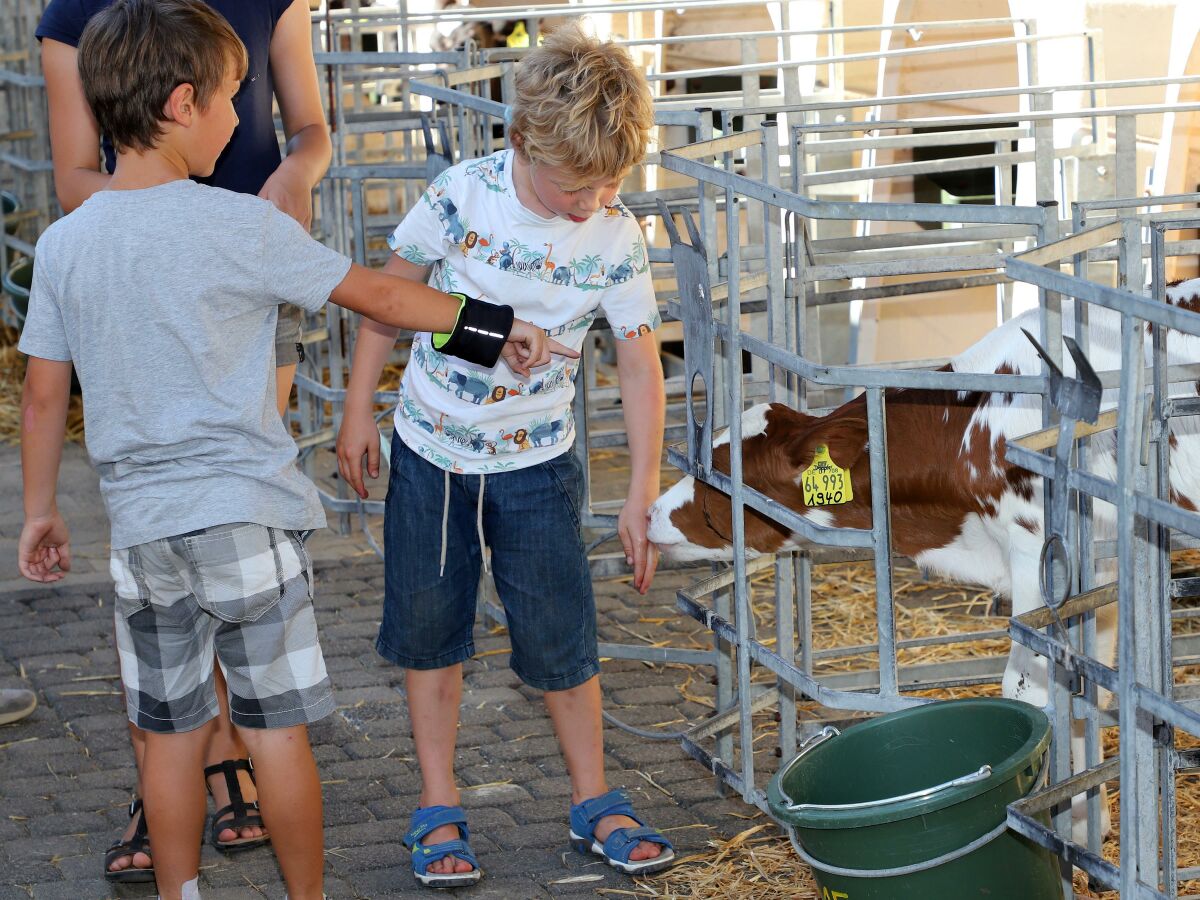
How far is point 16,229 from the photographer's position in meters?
9.17

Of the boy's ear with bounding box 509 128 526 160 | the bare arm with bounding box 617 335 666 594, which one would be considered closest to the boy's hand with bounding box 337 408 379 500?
the bare arm with bounding box 617 335 666 594

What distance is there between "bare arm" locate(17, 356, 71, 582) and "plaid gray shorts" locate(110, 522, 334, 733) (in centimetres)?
13

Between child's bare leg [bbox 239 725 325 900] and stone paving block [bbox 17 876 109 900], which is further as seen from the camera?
stone paving block [bbox 17 876 109 900]

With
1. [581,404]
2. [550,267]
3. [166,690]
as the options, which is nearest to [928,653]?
[581,404]

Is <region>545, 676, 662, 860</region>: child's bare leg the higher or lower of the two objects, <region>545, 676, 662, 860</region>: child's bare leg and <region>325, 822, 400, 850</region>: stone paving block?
the higher

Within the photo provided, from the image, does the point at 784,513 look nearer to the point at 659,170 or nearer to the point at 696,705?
the point at 696,705

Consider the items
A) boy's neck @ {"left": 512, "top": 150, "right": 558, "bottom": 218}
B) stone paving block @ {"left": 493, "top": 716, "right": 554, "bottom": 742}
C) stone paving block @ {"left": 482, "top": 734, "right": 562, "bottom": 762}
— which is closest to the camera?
boy's neck @ {"left": 512, "top": 150, "right": 558, "bottom": 218}

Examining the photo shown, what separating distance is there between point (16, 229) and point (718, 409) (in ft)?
22.3

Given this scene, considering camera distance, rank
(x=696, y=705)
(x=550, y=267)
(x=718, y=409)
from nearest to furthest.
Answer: (x=550, y=267), (x=718, y=409), (x=696, y=705)

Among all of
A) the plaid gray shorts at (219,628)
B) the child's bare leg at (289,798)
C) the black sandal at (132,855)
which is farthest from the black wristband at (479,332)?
the black sandal at (132,855)

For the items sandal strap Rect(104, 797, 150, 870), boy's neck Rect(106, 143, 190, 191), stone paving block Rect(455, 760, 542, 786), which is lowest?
stone paving block Rect(455, 760, 542, 786)

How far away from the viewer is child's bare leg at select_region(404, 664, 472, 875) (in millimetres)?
3250

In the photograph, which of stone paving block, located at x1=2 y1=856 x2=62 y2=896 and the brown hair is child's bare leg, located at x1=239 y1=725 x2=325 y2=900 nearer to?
stone paving block, located at x1=2 y1=856 x2=62 y2=896

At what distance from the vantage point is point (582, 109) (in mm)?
2670
